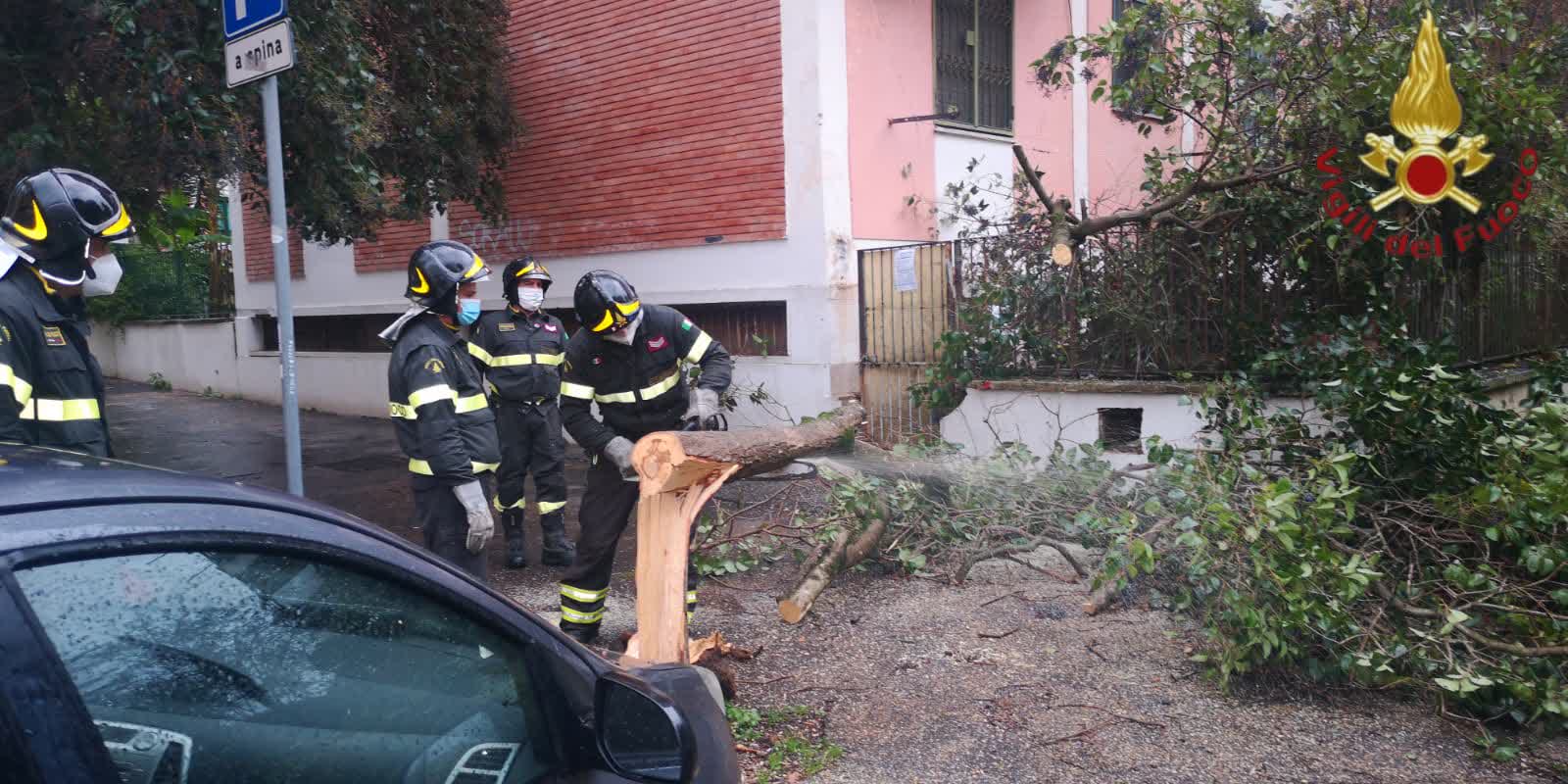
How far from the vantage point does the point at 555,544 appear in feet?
21.8

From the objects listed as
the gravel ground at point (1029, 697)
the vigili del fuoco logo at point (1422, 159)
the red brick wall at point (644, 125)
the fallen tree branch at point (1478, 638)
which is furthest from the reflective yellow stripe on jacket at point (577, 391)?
the red brick wall at point (644, 125)

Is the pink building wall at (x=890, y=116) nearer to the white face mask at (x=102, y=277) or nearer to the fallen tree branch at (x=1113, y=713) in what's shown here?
the fallen tree branch at (x=1113, y=713)

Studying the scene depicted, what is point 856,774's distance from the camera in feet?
11.9

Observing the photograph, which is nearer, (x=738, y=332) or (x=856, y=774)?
(x=856, y=774)

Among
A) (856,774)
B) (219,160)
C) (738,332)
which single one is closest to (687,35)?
(738,332)

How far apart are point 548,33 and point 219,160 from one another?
201 inches

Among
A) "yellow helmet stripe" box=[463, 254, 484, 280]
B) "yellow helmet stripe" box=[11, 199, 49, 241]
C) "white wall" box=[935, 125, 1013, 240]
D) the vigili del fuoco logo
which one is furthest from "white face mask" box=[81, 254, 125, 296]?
"white wall" box=[935, 125, 1013, 240]

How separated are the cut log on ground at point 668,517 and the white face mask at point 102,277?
2.02 metres

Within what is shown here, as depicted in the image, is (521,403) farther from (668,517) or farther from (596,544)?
(668,517)

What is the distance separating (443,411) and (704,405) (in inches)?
48.6

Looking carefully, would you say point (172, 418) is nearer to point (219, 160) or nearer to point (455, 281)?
point (219, 160)

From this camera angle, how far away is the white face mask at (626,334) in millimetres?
4844

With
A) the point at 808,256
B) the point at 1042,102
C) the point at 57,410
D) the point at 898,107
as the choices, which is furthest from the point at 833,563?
the point at 1042,102

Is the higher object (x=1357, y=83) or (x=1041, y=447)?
(x=1357, y=83)
